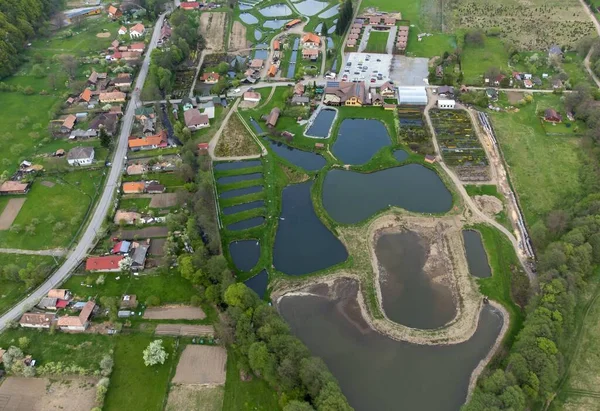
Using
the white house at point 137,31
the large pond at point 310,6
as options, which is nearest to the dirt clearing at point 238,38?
the large pond at point 310,6

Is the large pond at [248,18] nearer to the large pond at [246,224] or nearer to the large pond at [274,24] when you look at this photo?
the large pond at [274,24]

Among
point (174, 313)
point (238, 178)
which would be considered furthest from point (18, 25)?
point (174, 313)

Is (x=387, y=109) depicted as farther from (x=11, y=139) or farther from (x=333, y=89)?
(x=11, y=139)

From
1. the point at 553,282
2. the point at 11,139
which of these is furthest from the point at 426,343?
the point at 11,139

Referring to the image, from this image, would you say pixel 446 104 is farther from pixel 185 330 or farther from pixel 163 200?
pixel 185 330

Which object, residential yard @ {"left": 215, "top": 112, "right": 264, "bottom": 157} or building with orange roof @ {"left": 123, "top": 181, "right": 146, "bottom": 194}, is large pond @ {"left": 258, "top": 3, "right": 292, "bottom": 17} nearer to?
residential yard @ {"left": 215, "top": 112, "right": 264, "bottom": 157}

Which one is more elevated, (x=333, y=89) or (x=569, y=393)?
(x=333, y=89)
